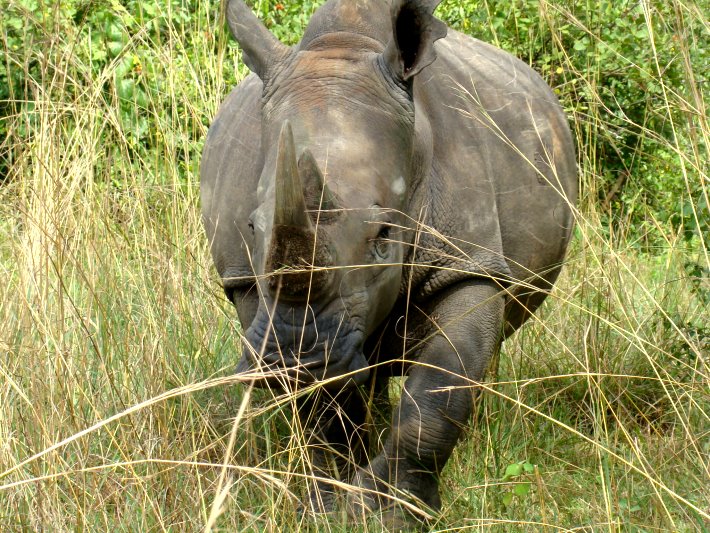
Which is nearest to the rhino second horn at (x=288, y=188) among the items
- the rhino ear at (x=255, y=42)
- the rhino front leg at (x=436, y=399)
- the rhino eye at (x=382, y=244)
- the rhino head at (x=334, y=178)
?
the rhino head at (x=334, y=178)

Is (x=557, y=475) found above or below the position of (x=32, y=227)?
below

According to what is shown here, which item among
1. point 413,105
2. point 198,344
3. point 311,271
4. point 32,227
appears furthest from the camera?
point 198,344

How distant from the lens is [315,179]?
11.8 feet

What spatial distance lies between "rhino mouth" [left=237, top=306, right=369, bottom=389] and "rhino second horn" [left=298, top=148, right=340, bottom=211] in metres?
0.32

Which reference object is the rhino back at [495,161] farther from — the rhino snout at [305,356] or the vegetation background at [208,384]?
the rhino snout at [305,356]

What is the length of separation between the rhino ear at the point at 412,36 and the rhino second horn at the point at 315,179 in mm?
566

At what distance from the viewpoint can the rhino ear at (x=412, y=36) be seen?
3.98 m

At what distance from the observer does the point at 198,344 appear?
4848 millimetres

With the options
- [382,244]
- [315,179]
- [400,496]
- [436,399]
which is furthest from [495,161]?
[400,496]

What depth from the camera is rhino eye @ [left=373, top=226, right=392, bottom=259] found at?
3860mm

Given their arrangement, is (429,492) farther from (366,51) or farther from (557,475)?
(366,51)

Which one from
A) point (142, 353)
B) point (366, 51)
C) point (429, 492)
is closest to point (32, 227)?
point (142, 353)

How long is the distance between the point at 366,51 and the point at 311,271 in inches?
41.5

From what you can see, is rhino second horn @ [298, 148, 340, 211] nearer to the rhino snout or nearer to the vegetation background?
the rhino snout
